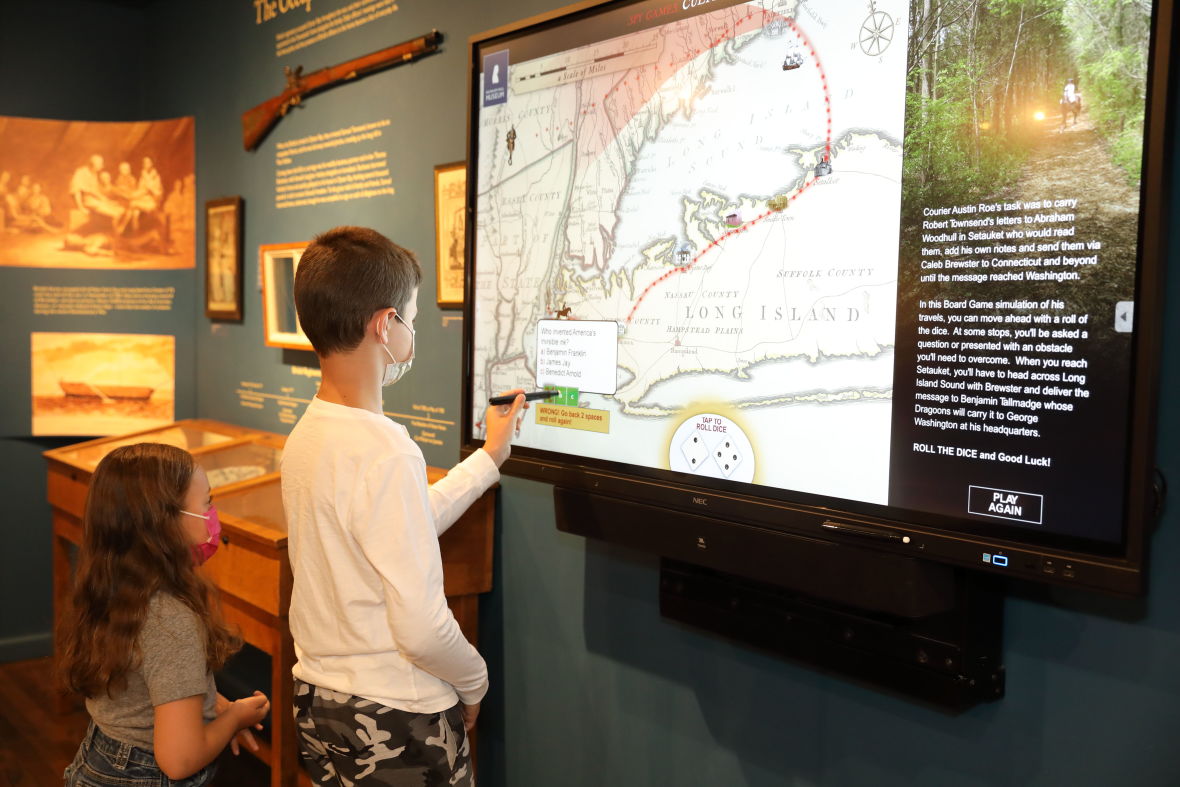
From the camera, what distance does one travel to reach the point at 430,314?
10.2 ft

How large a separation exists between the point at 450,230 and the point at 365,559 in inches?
58.4

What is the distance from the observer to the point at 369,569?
1757 mm

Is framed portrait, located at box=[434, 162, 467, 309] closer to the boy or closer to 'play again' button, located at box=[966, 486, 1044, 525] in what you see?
the boy

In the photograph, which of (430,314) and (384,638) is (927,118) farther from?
(430,314)

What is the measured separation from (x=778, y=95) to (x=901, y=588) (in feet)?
3.18

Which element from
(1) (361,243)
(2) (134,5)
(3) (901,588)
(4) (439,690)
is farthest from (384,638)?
(2) (134,5)

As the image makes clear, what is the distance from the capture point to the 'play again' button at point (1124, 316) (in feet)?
4.43

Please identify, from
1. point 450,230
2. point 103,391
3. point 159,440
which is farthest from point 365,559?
point 103,391

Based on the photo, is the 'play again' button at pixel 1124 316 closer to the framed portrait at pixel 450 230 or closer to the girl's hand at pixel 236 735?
the girl's hand at pixel 236 735

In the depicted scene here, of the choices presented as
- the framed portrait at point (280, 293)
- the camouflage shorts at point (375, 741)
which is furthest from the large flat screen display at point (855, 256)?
the framed portrait at point (280, 293)

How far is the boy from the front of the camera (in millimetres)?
1705

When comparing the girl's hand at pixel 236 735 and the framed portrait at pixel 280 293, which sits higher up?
the framed portrait at pixel 280 293

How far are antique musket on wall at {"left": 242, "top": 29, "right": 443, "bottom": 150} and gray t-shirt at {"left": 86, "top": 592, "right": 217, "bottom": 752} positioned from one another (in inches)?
78.8

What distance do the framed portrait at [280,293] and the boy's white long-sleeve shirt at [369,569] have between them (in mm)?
2108
